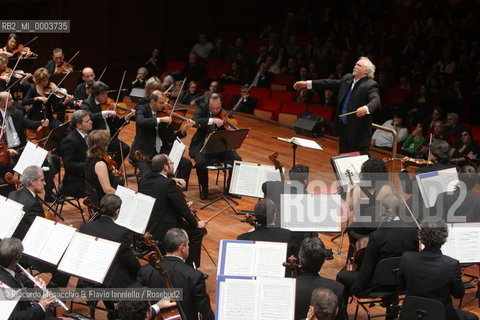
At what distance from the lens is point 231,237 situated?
684cm

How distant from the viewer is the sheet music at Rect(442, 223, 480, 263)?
5020 mm

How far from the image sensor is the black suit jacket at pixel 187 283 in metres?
4.40

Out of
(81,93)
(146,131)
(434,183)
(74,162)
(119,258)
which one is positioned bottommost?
(119,258)

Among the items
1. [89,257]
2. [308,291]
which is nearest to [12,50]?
[89,257]

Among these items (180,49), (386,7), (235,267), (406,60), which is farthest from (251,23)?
(235,267)

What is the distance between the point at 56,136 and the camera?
7.29m

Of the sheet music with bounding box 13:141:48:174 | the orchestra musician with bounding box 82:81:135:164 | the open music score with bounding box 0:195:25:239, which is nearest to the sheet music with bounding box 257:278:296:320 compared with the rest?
the open music score with bounding box 0:195:25:239

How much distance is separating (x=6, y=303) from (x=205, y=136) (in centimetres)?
431

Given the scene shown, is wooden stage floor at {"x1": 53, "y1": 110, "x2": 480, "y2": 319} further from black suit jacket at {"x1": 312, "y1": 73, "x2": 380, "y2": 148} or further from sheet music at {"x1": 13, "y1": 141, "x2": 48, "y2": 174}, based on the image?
black suit jacket at {"x1": 312, "y1": 73, "x2": 380, "y2": 148}

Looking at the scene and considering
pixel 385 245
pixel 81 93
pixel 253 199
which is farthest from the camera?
pixel 81 93

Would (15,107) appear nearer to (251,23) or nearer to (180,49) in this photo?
(180,49)

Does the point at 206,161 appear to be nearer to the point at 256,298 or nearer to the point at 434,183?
the point at 434,183

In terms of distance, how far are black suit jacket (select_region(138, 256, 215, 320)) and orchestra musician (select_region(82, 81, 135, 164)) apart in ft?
10.6

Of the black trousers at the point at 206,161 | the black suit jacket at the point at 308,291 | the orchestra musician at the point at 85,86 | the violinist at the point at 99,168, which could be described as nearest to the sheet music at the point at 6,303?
the black suit jacket at the point at 308,291
